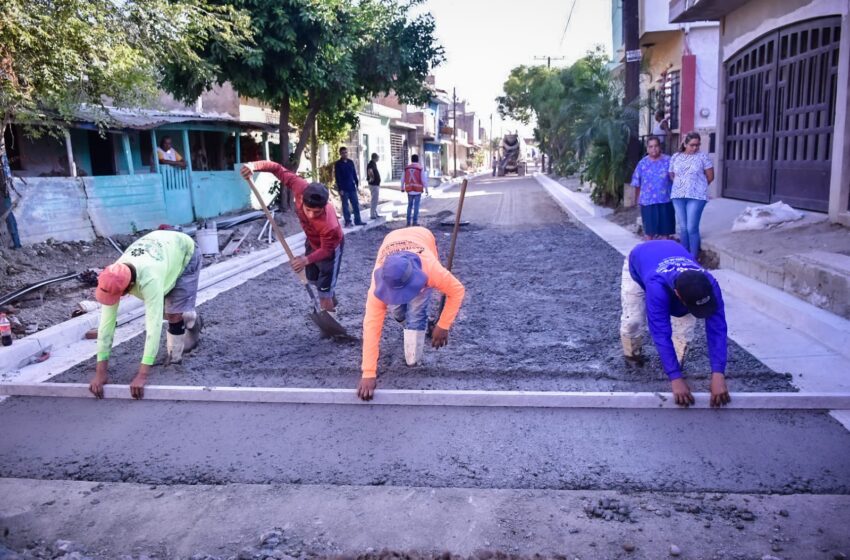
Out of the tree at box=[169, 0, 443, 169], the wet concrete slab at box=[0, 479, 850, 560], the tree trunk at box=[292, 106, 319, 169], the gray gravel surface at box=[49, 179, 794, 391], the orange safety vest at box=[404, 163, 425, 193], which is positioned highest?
the tree at box=[169, 0, 443, 169]

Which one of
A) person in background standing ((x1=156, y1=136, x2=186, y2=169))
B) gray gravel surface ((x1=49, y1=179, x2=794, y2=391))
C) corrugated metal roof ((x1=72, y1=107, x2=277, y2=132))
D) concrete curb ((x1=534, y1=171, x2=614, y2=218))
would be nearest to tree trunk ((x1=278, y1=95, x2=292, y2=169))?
corrugated metal roof ((x1=72, y1=107, x2=277, y2=132))

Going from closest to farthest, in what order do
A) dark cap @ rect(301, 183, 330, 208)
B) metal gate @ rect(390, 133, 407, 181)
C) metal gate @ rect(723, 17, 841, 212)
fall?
dark cap @ rect(301, 183, 330, 208) < metal gate @ rect(723, 17, 841, 212) < metal gate @ rect(390, 133, 407, 181)

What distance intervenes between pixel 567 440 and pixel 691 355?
1.71 m

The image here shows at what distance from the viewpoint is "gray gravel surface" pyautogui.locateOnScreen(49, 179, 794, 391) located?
482 centimetres

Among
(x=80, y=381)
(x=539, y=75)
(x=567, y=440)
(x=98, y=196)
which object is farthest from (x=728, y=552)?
(x=539, y=75)

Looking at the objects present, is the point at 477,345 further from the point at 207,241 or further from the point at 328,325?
the point at 207,241

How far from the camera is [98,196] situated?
11492 mm

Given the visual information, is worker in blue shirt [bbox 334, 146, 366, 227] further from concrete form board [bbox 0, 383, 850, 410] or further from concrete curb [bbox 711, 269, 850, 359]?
concrete form board [bbox 0, 383, 850, 410]

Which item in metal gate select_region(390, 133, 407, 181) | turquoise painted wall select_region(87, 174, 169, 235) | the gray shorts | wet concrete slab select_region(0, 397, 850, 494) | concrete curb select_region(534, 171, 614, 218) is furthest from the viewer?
metal gate select_region(390, 133, 407, 181)

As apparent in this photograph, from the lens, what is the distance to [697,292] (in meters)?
3.51

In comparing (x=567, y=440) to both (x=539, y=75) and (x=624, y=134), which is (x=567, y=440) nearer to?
(x=624, y=134)

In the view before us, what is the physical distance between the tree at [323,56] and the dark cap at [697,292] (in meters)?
9.59

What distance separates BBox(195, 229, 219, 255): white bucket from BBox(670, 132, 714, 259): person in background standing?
22.6 ft

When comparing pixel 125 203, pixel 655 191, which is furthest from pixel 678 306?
pixel 125 203
